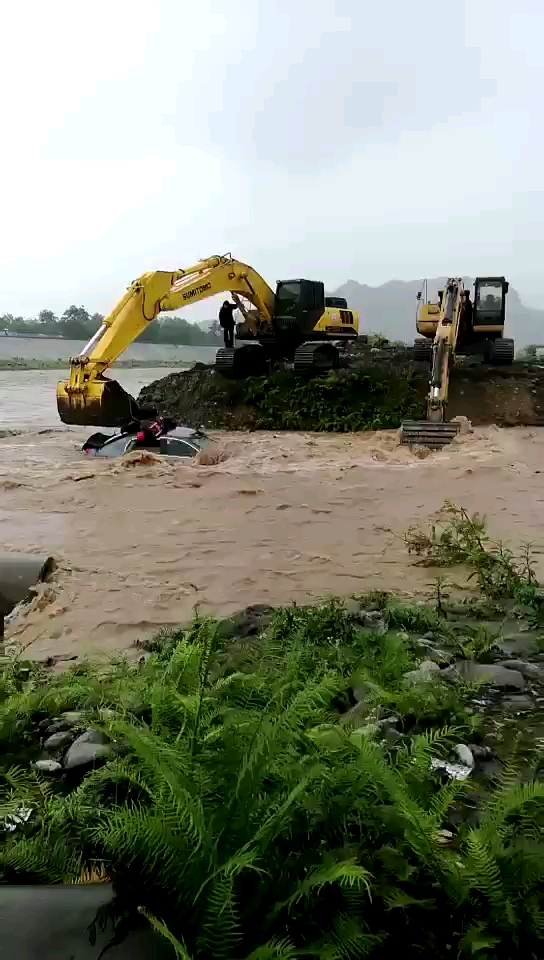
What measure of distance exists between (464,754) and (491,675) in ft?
3.49

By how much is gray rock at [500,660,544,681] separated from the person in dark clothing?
712 inches

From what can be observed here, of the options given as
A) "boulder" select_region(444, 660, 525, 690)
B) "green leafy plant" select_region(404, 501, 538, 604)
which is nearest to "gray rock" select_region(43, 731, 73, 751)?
"boulder" select_region(444, 660, 525, 690)

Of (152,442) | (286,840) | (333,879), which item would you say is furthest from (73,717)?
(152,442)

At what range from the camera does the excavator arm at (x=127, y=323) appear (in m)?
14.1

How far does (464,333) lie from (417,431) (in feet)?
25.3

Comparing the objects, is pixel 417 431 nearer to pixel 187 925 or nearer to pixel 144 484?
pixel 144 484

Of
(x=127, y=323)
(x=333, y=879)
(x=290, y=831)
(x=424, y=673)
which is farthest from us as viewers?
(x=127, y=323)

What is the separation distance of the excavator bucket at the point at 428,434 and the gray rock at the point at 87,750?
12.9 m

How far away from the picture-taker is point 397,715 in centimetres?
367

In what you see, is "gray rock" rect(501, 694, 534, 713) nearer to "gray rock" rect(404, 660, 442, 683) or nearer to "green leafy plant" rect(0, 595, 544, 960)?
"gray rock" rect(404, 660, 442, 683)

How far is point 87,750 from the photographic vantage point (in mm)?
3309

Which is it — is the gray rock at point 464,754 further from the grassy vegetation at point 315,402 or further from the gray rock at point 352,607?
the grassy vegetation at point 315,402

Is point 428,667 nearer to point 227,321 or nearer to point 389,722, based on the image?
point 389,722

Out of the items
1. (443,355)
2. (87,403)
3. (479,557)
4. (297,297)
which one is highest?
(297,297)
